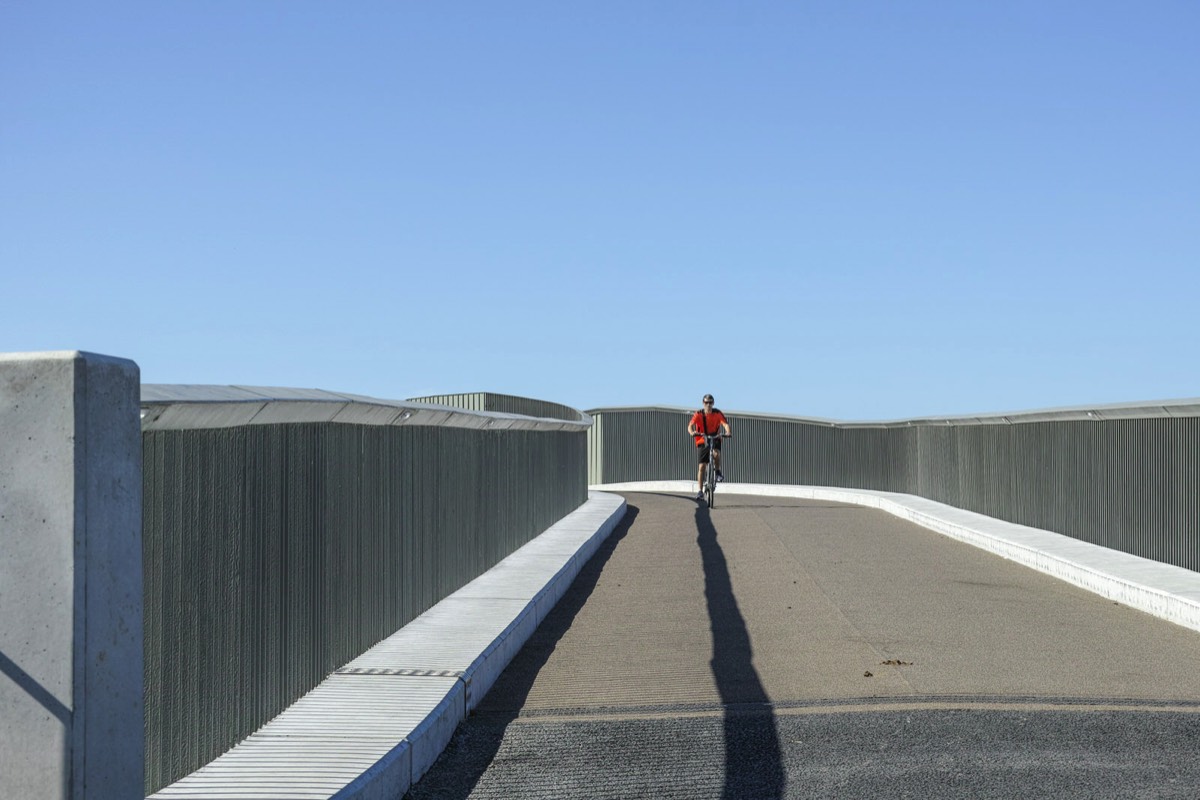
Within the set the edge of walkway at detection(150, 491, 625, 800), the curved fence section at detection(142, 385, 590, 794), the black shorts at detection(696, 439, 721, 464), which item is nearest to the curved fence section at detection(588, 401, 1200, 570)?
the black shorts at detection(696, 439, 721, 464)

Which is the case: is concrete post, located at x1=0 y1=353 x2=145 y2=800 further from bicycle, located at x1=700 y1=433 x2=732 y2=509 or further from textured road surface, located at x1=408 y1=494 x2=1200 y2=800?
bicycle, located at x1=700 y1=433 x2=732 y2=509

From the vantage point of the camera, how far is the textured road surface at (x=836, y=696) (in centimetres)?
610

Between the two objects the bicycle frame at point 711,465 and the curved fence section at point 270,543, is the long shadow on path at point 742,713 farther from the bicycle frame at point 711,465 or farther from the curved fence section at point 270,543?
the bicycle frame at point 711,465

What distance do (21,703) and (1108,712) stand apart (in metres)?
5.42

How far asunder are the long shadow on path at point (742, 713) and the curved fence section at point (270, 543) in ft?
6.86

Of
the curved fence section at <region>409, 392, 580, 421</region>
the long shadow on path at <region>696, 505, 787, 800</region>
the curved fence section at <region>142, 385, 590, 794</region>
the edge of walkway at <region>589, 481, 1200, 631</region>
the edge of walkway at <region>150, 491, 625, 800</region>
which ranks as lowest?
the long shadow on path at <region>696, 505, 787, 800</region>

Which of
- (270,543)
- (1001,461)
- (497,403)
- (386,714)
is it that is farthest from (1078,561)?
(497,403)

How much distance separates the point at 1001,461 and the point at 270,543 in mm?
15539

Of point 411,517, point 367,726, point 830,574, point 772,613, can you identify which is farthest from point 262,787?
point 830,574

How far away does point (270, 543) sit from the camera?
6.47m

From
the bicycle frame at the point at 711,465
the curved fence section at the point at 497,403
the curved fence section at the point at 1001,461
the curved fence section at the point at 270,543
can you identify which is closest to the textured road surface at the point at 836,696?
the curved fence section at the point at 270,543

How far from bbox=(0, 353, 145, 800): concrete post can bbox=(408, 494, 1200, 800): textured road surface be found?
2.07 metres

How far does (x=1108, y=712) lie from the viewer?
24.1 ft

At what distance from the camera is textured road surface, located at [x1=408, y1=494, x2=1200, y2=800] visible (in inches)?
240
